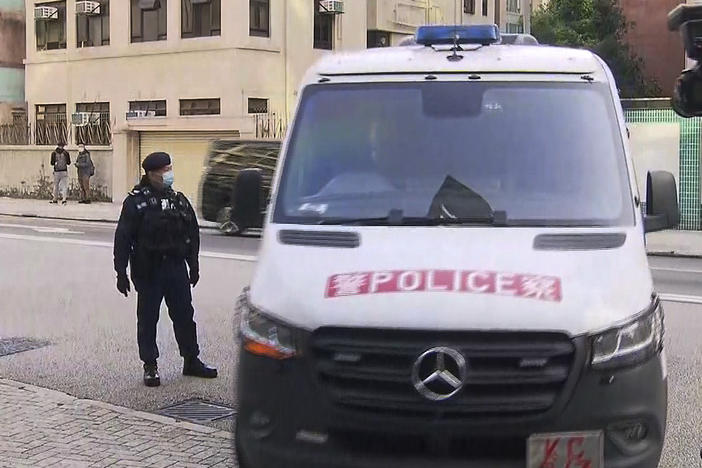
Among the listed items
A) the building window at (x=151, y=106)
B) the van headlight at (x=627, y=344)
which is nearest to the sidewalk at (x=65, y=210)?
the building window at (x=151, y=106)

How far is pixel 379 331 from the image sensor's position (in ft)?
12.9

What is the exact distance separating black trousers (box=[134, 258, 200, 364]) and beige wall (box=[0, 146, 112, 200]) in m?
24.3

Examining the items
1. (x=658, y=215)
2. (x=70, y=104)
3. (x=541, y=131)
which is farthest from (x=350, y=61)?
(x=70, y=104)

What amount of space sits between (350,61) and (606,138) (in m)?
1.47

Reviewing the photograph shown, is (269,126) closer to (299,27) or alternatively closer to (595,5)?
(299,27)

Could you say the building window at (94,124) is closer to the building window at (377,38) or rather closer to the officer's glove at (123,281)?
the building window at (377,38)

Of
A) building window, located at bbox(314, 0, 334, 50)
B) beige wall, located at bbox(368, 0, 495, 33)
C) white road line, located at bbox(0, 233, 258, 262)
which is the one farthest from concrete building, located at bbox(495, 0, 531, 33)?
white road line, located at bbox(0, 233, 258, 262)

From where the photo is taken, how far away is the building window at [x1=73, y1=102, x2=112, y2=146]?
33188 millimetres

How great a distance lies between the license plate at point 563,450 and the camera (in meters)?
3.83

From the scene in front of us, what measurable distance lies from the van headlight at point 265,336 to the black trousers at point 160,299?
327 cm

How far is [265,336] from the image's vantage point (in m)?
4.20

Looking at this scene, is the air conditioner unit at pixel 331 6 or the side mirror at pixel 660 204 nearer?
the side mirror at pixel 660 204

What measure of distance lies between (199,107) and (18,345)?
23.0m

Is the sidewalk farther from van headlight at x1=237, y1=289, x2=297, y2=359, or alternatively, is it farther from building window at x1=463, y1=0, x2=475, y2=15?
van headlight at x1=237, y1=289, x2=297, y2=359
